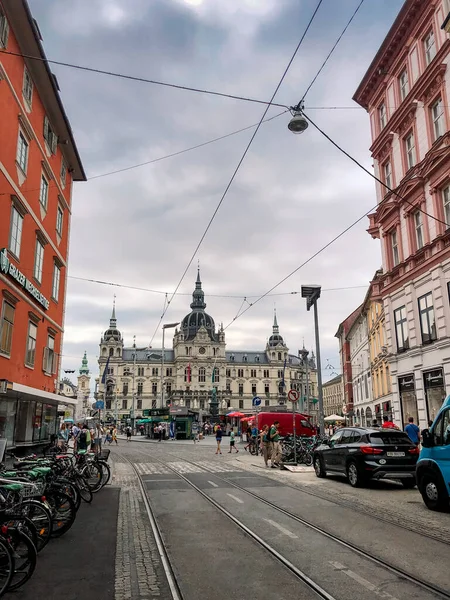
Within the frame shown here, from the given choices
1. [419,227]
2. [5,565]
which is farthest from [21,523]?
[419,227]

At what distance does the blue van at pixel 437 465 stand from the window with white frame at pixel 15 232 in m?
14.1

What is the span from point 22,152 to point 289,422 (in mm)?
25332

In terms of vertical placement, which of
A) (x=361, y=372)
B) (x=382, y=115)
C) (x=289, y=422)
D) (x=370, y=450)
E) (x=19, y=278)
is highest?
(x=382, y=115)

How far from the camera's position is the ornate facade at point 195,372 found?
127m

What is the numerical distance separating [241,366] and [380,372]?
101m

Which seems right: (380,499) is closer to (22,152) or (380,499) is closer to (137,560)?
(137,560)

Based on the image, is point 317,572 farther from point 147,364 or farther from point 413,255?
point 147,364

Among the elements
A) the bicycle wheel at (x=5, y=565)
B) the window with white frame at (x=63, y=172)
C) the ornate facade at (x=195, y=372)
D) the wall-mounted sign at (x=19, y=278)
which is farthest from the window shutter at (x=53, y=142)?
the ornate facade at (x=195, y=372)

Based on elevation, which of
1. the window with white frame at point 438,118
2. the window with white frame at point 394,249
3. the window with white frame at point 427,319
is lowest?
the window with white frame at point 427,319

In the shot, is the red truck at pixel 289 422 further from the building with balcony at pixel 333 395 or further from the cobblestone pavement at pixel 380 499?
the building with balcony at pixel 333 395

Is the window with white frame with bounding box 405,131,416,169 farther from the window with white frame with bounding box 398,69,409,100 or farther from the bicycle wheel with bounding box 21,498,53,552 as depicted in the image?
the bicycle wheel with bounding box 21,498,53,552

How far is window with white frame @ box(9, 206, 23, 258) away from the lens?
17062mm

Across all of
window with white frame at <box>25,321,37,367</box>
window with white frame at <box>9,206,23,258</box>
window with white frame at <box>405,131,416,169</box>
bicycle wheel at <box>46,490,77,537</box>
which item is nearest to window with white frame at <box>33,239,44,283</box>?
window with white frame at <box>25,321,37,367</box>

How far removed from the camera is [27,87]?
18906 millimetres
